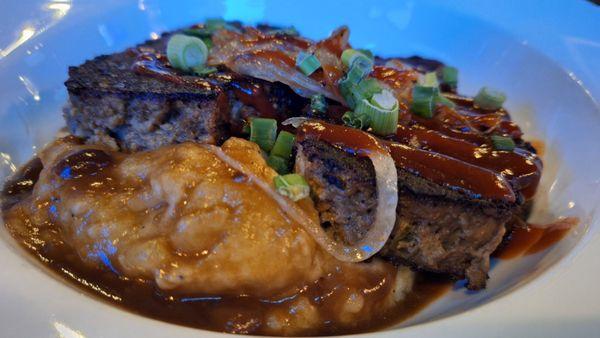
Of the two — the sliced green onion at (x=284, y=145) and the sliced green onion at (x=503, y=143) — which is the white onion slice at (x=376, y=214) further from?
the sliced green onion at (x=503, y=143)

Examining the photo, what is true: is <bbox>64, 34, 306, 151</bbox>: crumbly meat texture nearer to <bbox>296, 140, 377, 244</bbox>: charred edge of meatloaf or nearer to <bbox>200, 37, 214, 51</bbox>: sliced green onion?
<bbox>200, 37, 214, 51</bbox>: sliced green onion

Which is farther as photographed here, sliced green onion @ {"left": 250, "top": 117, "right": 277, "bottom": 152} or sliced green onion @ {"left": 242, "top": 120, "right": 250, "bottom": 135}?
sliced green onion @ {"left": 242, "top": 120, "right": 250, "bottom": 135}

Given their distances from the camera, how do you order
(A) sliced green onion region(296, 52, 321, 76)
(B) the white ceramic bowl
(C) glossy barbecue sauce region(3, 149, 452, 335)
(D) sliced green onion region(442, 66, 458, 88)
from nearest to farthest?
(B) the white ceramic bowl, (C) glossy barbecue sauce region(3, 149, 452, 335), (A) sliced green onion region(296, 52, 321, 76), (D) sliced green onion region(442, 66, 458, 88)

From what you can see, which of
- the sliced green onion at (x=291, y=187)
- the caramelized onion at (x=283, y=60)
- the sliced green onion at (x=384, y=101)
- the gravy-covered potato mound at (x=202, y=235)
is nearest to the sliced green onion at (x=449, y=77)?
the caramelized onion at (x=283, y=60)

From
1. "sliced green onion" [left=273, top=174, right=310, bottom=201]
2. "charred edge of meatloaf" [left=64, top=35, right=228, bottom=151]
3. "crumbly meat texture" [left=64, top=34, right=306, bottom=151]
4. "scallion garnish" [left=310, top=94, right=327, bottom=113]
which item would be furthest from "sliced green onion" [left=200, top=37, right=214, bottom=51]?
"sliced green onion" [left=273, top=174, right=310, bottom=201]

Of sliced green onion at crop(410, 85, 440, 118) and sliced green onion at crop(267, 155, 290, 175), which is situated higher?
sliced green onion at crop(410, 85, 440, 118)

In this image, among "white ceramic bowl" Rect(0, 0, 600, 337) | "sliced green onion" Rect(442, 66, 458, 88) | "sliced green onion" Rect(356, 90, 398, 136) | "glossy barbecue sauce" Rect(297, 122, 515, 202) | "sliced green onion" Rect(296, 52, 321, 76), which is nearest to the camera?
"white ceramic bowl" Rect(0, 0, 600, 337)

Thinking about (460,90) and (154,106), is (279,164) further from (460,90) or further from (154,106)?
(460,90)

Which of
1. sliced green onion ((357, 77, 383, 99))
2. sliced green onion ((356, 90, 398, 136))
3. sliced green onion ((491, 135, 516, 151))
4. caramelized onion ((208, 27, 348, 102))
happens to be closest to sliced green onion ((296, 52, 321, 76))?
caramelized onion ((208, 27, 348, 102))

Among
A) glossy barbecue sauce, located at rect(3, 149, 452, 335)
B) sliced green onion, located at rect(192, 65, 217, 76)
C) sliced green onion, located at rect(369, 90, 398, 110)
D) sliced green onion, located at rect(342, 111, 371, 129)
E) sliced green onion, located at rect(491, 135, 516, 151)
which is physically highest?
sliced green onion, located at rect(369, 90, 398, 110)
